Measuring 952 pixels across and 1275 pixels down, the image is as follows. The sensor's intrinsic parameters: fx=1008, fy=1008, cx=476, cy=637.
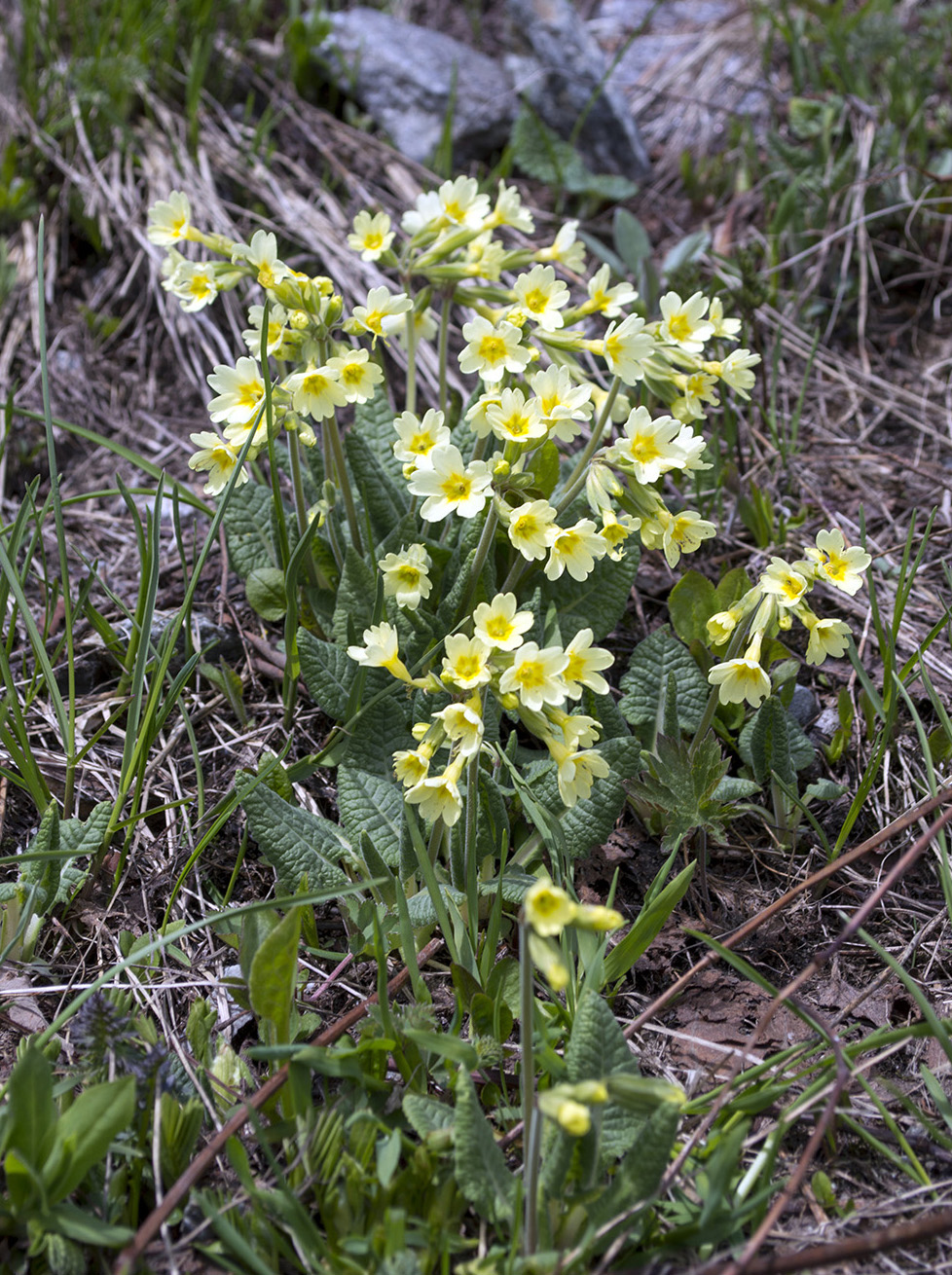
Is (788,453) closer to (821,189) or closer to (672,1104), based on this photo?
(821,189)

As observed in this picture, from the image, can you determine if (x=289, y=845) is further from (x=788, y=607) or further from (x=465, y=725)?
(x=788, y=607)

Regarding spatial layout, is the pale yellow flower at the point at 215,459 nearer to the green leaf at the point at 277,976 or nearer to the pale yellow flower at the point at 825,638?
the green leaf at the point at 277,976

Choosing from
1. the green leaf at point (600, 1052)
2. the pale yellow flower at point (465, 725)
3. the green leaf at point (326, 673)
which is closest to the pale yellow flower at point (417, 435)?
the green leaf at point (326, 673)

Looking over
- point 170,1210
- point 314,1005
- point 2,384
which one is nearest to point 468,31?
point 2,384

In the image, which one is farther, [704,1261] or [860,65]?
[860,65]

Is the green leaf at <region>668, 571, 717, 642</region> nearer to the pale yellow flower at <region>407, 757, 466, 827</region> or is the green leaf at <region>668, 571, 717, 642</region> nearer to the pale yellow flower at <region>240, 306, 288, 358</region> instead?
the pale yellow flower at <region>407, 757, 466, 827</region>

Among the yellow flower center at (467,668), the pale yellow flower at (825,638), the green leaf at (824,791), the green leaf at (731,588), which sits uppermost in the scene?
the yellow flower center at (467,668)
